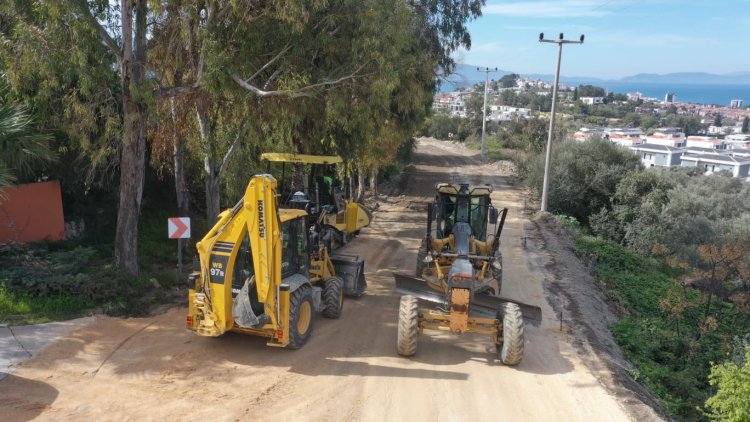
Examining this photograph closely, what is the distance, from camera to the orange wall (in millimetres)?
13023

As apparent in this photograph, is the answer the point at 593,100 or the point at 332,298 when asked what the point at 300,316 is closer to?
the point at 332,298

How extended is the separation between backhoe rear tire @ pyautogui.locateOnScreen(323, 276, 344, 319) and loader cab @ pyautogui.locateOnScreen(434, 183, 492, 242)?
10.8 ft

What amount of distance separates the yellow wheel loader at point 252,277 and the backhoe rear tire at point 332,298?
1.40 m

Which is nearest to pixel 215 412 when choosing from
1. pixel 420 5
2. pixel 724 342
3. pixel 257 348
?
pixel 257 348

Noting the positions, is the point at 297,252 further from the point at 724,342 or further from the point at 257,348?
the point at 724,342

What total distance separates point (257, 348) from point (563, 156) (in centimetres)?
2430

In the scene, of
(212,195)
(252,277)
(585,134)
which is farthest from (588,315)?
(585,134)

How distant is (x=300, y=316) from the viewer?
9609mm

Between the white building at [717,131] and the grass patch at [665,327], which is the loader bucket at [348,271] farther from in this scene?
the white building at [717,131]

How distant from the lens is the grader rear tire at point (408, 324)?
30.5 feet

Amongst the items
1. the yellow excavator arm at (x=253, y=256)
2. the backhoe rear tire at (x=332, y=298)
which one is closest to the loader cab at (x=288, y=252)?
the yellow excavator arm at (x=253, y=256)

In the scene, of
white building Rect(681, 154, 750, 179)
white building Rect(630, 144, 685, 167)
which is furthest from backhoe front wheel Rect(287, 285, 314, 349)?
white building Rect(630, 144, 685, 167)

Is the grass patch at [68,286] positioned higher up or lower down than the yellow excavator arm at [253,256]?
lower down

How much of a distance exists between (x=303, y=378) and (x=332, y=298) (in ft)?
8.44
